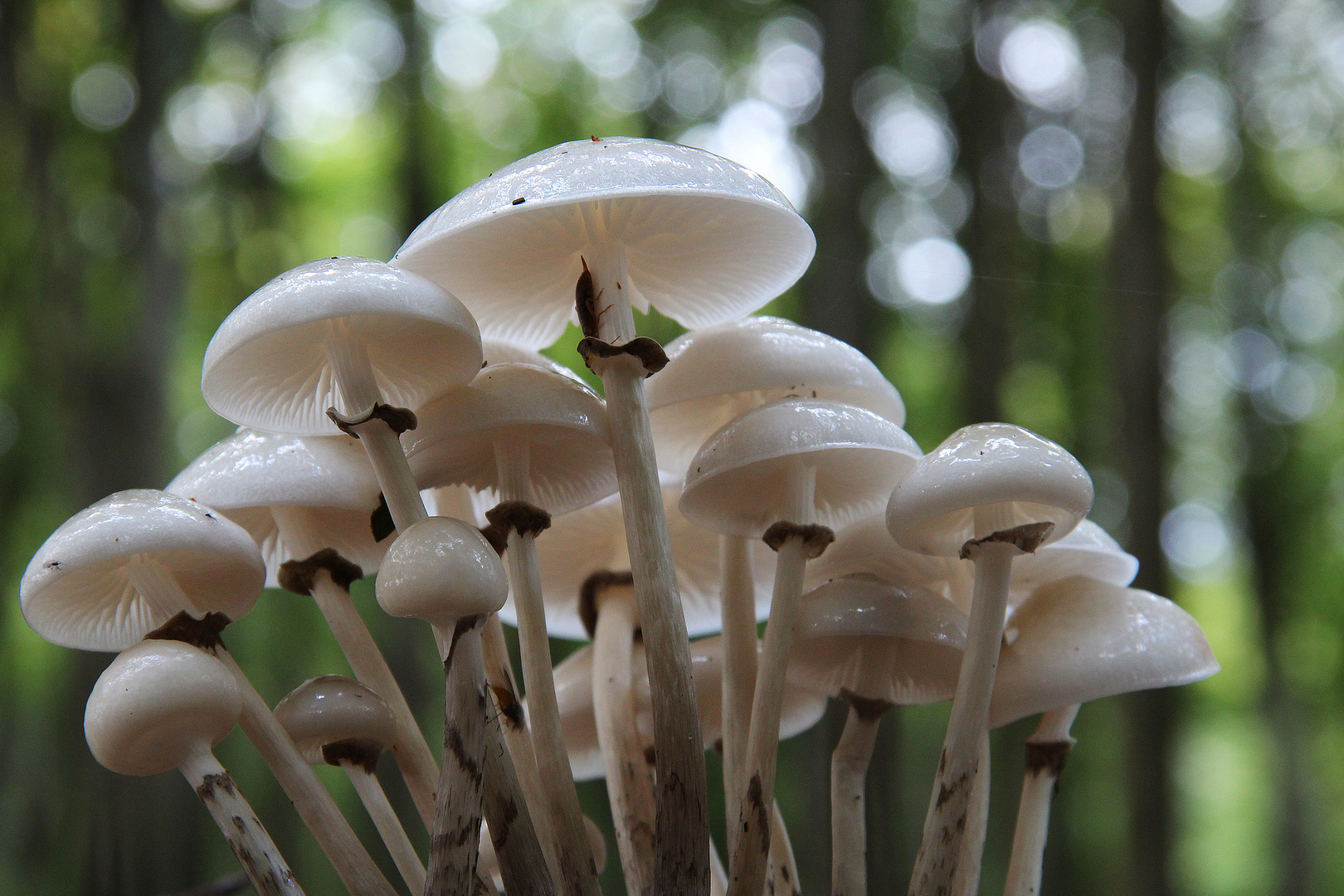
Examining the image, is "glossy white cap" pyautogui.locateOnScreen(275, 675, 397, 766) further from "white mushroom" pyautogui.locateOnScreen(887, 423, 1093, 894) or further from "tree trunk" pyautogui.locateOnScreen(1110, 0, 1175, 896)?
"tree trunk" pyautogui.locateOnScreen(1110, 0, 1175, 896)

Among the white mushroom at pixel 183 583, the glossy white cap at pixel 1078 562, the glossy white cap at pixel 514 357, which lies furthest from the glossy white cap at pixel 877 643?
the white mushroom at pixel 183 583

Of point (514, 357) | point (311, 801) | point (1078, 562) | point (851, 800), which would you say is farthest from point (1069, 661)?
point (311, 801)

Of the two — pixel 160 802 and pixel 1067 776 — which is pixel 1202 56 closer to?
pixel 1067 776

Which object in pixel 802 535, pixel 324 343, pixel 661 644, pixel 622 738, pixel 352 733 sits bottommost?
pixel 622 738

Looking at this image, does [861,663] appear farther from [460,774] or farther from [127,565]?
[127,565]

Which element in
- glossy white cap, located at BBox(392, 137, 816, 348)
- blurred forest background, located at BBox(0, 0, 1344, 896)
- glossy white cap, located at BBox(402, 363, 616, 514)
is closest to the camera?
glossy white cap, located at BBox(392, 137, 816, 348)

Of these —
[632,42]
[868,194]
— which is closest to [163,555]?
[868,194]

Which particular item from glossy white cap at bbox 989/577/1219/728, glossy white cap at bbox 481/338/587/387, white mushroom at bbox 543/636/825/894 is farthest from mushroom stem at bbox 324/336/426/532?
glossy white cap at bbox 989/577/1219/728
